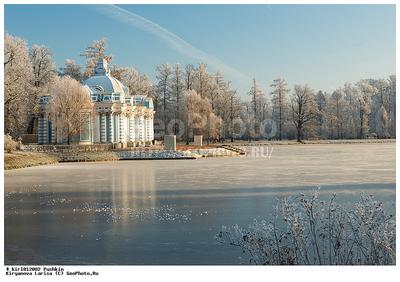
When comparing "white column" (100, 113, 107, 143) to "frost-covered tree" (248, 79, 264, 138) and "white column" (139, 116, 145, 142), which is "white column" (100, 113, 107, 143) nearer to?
"white column" (139, 116, 145, 142)

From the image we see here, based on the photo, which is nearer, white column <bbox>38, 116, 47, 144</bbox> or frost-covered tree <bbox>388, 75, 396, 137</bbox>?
white column <bbox>38, 116, 47, 144</bbox>

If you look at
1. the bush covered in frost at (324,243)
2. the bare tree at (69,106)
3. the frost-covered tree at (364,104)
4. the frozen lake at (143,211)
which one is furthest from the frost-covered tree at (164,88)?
the bush covered in frost at (324,243)

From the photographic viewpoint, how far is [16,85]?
41.6 meters

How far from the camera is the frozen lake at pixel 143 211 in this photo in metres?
7.37

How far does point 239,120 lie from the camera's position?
70375 millimetres

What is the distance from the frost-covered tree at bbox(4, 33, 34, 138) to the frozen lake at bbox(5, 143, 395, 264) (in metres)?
25.0

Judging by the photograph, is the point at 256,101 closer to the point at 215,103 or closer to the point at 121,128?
the point at 215,103

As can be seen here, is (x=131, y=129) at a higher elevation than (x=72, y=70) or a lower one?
lower

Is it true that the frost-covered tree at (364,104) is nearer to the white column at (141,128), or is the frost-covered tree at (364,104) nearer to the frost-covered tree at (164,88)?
the frost-covered tree at (164,88)

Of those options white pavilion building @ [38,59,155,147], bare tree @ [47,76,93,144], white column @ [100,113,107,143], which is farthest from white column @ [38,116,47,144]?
white column @ [100,113,107,143]

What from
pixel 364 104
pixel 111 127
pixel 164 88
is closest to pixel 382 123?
pixel 364 104

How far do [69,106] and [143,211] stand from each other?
105ft

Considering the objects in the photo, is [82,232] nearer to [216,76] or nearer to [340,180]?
[340,180]

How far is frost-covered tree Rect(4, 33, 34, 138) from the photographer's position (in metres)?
41.3
